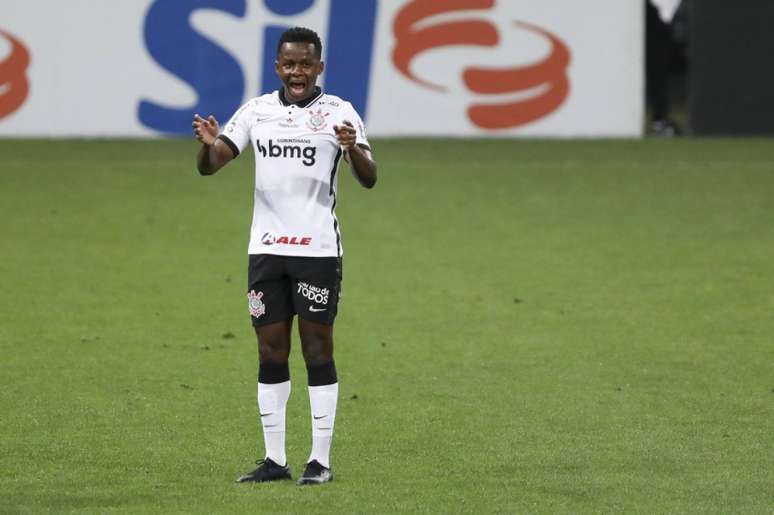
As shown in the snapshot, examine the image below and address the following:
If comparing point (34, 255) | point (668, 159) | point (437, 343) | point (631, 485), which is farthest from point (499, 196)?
point (631, 485)

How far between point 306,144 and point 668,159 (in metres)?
15.5

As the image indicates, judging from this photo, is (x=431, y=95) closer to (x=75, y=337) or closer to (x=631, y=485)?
(x=75, y=337)

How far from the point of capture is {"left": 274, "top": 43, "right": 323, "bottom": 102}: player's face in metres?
7.81

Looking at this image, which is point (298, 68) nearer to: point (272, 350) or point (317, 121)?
point (317, 121)

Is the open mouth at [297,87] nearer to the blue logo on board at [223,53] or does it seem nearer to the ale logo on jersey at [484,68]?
the blue logo on board at [223,53]

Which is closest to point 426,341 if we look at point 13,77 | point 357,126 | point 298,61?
point 357,126

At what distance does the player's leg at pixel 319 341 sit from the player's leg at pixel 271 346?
0.28 feet

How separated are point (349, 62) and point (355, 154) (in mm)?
16130

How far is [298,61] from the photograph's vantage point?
309 inches

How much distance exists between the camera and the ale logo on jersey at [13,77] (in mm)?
23344

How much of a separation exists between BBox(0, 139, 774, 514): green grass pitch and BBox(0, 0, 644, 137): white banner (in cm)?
161

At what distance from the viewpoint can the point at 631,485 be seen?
7.93 metres

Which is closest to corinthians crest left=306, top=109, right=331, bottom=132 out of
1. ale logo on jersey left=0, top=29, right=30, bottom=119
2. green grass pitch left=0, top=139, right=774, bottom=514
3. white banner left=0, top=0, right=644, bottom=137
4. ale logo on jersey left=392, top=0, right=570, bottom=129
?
green grass pitch left=0, top=139, right=774, bottom=514

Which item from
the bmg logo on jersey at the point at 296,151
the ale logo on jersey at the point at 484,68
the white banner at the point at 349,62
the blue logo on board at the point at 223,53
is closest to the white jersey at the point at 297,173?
the bmg logo on jersey at the point at 296,151
